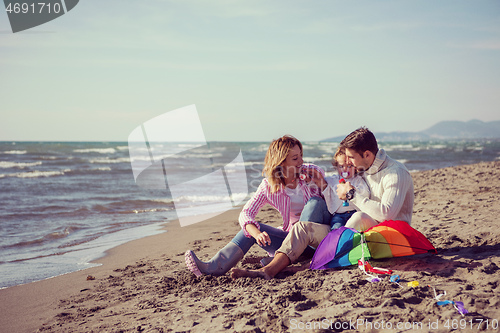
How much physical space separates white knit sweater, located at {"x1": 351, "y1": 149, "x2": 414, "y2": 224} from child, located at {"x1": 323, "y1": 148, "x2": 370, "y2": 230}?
0.27 ft

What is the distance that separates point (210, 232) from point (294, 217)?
2.75 meters

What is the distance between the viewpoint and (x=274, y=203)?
3.75m

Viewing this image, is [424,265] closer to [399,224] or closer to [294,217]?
[399,224]

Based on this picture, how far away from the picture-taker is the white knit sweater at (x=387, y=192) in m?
3.24

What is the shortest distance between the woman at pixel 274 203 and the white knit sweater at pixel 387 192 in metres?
0.47

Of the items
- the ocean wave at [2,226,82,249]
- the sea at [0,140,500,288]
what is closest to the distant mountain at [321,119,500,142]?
the sea at [0,140,500,288]

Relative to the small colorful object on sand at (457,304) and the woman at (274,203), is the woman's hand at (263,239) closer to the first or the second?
the woman at (274,203)

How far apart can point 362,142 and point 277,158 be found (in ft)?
2.46

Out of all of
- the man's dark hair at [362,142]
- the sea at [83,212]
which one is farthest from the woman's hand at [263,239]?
the sea at [83,212]

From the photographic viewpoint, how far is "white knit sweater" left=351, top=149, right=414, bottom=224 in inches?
127

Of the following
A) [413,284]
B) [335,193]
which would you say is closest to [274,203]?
[335,193]

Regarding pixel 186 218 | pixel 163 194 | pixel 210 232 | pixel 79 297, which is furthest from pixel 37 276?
pixel 163 194

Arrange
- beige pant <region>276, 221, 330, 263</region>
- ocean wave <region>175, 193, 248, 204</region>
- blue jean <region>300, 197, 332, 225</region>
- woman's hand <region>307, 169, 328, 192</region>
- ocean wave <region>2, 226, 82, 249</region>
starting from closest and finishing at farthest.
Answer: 1. beige pant <region>276, 221, 330, 263</region>
2. blue jean <region>300, 197, 332, 225</region>
3. woman's hand <region>307, 169, 328, 192</region>
4. ocean wave <region>2, 226, 82, 249</region>
5. ocean wave <region>175, 193, 248, 204</region>

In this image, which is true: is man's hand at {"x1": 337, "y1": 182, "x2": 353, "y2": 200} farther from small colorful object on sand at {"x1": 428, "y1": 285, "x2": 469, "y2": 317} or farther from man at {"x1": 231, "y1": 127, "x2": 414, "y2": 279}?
small colorful object on sand at {"x1": 428, "y1": 285, "x2": 469, "y2": 317}
